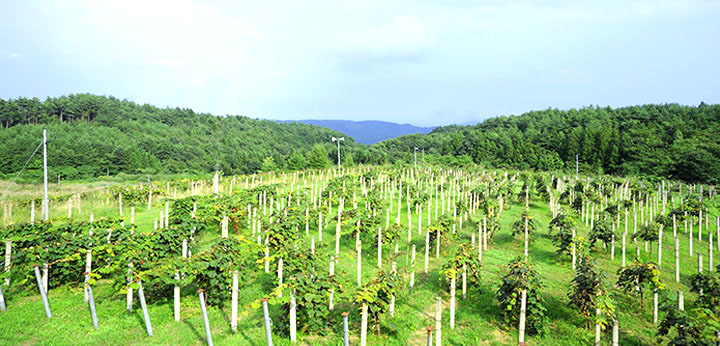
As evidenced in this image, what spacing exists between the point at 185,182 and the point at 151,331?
21.2 meters

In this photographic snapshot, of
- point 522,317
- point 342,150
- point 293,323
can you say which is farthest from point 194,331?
point 342,150

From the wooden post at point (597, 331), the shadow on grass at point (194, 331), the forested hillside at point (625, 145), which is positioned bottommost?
the shadow on grass at point (194, 331)

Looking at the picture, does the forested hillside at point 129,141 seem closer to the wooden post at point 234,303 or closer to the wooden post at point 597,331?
the wooden post at point 234,303

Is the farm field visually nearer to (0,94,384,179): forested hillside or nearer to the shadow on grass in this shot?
the shadow on grass

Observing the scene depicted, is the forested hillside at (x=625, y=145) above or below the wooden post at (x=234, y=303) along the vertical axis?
above

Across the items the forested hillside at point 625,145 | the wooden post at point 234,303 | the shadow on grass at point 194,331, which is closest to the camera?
the shadow on grass at point 194,331

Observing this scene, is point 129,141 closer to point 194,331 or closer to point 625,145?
point 194,331

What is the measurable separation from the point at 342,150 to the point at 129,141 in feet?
131

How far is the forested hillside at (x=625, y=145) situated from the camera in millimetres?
43094

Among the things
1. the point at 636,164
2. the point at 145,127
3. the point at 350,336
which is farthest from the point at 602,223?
the point at 145,127

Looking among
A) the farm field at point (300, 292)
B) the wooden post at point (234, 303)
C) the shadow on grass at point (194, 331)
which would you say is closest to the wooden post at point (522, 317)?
the farm field at point (300, 292)

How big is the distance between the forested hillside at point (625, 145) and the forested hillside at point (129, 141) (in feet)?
76.0

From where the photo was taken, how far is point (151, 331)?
6484mm

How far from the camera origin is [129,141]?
67.2 meters
